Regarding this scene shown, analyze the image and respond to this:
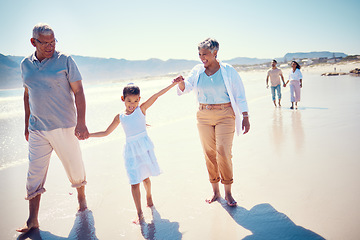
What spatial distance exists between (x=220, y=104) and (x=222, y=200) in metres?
1.29

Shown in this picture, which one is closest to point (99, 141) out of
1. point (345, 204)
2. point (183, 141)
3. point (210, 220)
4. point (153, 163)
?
point (183, 141)

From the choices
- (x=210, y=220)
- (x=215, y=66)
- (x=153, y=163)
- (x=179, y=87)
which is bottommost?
(x=210, y=220)

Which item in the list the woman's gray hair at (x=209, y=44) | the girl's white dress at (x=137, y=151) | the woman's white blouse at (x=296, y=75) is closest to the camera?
the girl's white dress at (x=137, y=151)

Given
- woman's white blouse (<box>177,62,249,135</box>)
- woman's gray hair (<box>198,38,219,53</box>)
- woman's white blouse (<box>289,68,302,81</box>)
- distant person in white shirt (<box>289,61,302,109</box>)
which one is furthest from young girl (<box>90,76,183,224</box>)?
woman's white blouse (<box>289,68,302,81</box>)

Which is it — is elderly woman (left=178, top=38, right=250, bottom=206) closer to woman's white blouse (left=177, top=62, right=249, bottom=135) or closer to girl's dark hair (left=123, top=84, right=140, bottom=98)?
woman's white blouse (left=177, top=62, right=249, bottom=135)

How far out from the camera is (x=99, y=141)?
6.81 metres

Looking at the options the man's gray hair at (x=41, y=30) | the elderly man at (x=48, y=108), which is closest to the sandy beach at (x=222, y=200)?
the elderly man at (x=48, y=108)

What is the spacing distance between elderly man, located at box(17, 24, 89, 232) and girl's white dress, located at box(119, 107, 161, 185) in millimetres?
525

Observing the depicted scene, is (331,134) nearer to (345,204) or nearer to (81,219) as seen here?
(345,204)

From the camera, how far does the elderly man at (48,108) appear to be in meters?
2.78

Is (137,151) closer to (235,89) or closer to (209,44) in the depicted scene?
(235,89)

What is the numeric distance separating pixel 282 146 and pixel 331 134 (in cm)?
143

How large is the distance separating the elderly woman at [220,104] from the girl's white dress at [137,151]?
808mm

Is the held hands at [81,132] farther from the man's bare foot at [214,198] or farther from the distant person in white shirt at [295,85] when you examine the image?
Result: the distant person in white shirt at [295,85]
